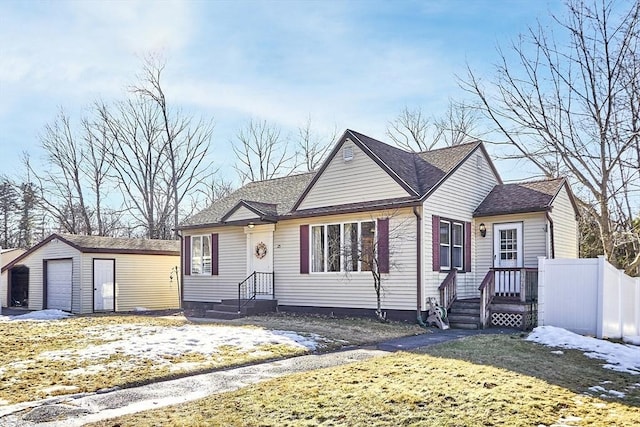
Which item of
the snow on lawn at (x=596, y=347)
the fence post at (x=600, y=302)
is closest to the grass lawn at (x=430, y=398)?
the snow on lawn at (x=596, y=347)

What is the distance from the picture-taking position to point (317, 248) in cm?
1625

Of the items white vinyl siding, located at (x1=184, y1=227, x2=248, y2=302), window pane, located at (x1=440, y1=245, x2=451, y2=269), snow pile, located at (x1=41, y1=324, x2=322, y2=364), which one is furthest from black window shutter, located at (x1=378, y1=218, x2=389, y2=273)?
white vinyl siding, located at (x1=184, y1=227, x2=248, y2=302)

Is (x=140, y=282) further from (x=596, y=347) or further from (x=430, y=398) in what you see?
(x=430, y=398)

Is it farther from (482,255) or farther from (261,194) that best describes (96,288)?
(482,255)

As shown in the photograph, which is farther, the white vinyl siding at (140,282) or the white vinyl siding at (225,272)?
the white vinyl siding at (140,282)

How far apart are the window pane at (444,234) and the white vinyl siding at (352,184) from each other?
5.14 feet

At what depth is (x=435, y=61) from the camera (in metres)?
17.6

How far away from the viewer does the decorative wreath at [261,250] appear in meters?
17.6

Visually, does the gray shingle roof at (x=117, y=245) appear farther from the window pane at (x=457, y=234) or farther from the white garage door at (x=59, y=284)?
the window pane at (x=457, y=234)

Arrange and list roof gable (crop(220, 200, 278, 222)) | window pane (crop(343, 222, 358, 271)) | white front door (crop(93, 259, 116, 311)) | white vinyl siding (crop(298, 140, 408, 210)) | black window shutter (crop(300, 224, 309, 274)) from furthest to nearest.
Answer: white front door (crop(93, 259, 116, 311))
roof gable (crop(220, 200, 278, 222))
black window shutter (crop(300, 224, 309, 274))
window pane (crop(343, 222, 358, 271))
white vinyl siding (crop(298, 140, 408, 210))

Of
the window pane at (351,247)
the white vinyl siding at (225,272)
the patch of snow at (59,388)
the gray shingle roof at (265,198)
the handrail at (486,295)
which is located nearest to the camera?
the patch of snow at (59,388)

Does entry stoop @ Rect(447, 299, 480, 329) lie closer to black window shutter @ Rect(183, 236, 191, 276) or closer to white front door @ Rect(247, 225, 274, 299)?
white front door @ Rect(247, 225, 274, 299)

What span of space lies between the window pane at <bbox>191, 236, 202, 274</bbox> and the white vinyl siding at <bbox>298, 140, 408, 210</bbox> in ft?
17.3

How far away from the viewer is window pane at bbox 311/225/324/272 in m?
16.1
